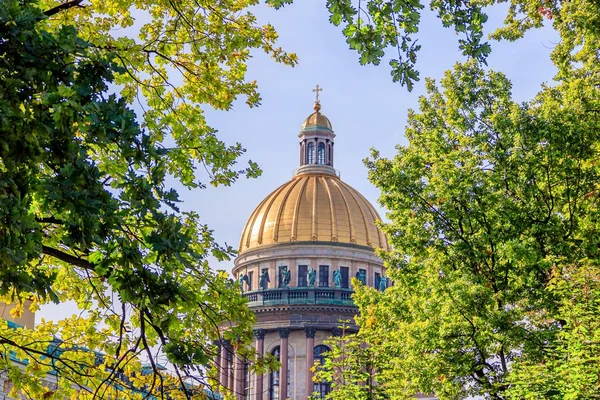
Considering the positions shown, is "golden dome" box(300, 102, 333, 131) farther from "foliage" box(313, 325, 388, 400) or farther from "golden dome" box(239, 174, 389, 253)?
"foliage" box(313, 325, 388, 400)

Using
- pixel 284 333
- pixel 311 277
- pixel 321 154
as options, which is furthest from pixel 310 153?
pixel 284 333

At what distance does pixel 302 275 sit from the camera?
83875mm

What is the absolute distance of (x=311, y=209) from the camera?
86000 millimetres

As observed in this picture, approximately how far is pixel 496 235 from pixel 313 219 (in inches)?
2444

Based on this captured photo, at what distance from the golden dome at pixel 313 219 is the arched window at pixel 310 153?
5652 millimetres

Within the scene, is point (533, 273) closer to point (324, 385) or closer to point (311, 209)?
point (324, 385)

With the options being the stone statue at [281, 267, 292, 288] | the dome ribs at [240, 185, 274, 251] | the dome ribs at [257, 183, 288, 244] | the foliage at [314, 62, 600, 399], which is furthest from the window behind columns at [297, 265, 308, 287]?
the foliage at [314, 62, 600, 399]

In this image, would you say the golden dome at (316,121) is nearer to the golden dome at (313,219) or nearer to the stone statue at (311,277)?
the golden dome at (313,219)

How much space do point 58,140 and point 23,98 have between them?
0.44 m

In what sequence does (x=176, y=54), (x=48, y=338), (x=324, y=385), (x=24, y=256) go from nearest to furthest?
(x=24, y=256) → (x=48, y=338) → (x=176, y=54) → (x=324, y=385)

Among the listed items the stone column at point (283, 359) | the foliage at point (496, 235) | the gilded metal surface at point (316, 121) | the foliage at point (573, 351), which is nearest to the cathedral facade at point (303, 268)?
the stone column at point (283, 359)

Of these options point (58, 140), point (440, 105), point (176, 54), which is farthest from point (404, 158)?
point (58, 140)

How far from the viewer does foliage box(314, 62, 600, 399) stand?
22.4 meters

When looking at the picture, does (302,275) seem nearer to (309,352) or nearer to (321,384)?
(309,352)
